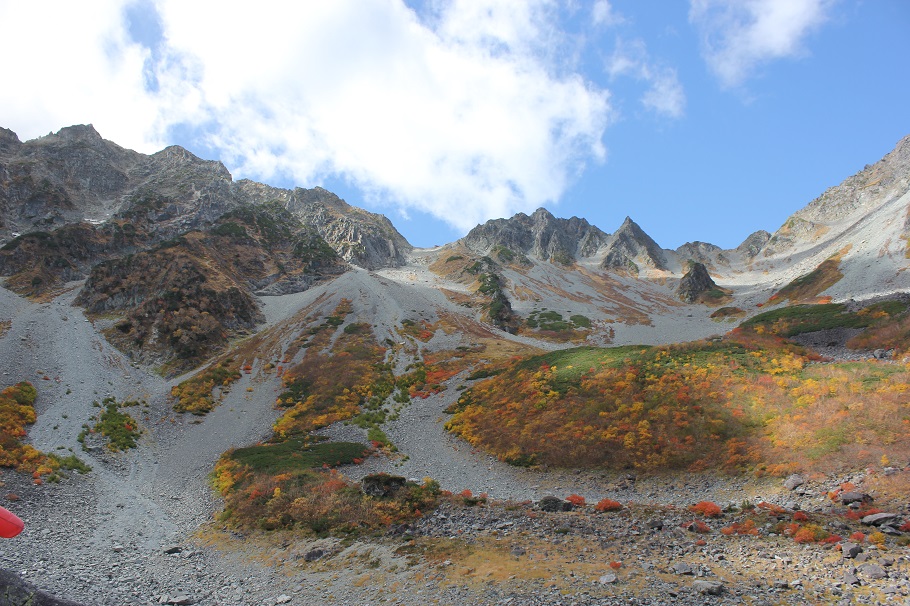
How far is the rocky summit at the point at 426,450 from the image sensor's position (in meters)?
17.8

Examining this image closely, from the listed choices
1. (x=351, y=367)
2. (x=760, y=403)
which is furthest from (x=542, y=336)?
(x=760, y=403)

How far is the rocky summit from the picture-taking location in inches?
701

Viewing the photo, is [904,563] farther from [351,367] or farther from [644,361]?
[351,367]

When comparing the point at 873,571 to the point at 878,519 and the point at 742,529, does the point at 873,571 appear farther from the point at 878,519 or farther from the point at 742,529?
the point at 742,529

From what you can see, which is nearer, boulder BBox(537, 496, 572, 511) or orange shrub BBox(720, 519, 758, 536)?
orange shrub BBox(720, 519, 758, 536)

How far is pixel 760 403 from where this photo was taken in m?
32.8

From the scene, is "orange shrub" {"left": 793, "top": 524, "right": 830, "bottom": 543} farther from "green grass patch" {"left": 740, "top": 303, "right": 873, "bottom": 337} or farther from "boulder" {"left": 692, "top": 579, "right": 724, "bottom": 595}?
"green grass patch" {"left": 740, "top": 303, "right": 873, "bottom": 337}

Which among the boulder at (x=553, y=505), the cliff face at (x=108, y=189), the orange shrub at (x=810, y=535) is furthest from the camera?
the cliff face at (x=108, y=189)

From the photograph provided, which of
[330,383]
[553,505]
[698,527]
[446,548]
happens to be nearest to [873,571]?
[698,527]

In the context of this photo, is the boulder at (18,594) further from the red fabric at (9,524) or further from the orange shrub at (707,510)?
the orange shrub at (707,510)

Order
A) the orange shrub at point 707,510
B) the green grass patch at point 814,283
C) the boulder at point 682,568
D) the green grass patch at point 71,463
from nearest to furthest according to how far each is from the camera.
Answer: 1. the boulder at point 682,568
2. the orange shrub at point 707,510
3. the green grass patch at point 71,463
4. the green grass patch at point 814,283

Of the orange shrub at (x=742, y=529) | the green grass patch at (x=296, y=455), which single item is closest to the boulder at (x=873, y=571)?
the orange shrub at (x=742, y=529)

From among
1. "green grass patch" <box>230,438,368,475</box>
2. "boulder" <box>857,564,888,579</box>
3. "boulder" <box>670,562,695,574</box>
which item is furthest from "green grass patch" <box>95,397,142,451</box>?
"boulder" <box>857,564,888,579</box>

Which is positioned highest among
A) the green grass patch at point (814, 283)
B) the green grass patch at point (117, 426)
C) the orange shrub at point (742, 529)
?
the green grass patch at point (814, 283)
